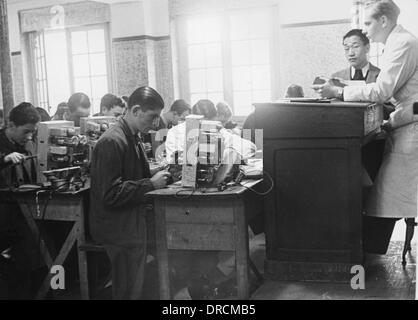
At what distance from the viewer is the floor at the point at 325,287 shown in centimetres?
286

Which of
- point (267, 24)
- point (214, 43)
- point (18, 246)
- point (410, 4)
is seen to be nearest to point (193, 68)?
point (214, 43)

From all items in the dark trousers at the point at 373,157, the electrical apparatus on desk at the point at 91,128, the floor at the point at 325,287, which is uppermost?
the electrical apparatus on desk at the point at 91,128

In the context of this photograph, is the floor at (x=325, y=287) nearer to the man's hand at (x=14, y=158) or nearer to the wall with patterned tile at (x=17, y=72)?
the man's hand at (x=14, y=158)

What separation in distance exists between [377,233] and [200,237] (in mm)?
1160

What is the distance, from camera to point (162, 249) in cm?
Answer: 290

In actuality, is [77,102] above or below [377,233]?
above

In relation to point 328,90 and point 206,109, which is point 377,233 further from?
point 206,109

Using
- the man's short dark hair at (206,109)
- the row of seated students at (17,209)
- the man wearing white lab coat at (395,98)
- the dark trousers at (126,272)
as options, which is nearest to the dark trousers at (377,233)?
the man wearing white lab coat at (395,98)

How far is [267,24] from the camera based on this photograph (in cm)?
700

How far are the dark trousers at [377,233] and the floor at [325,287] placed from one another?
0.30 feet

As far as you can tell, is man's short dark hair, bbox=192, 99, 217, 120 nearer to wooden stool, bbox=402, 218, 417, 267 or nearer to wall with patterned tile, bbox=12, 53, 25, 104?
wooden stool, bbox=402, 218, 417, 267

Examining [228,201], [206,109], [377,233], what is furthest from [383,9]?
[206,109]

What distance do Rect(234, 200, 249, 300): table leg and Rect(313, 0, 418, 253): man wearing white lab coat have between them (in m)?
0.89

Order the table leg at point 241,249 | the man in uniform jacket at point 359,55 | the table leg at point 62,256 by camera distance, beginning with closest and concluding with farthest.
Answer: the table leg at point 241,249 < the table leg at point 62,256 < the man in uniform jacket at point 359,55
